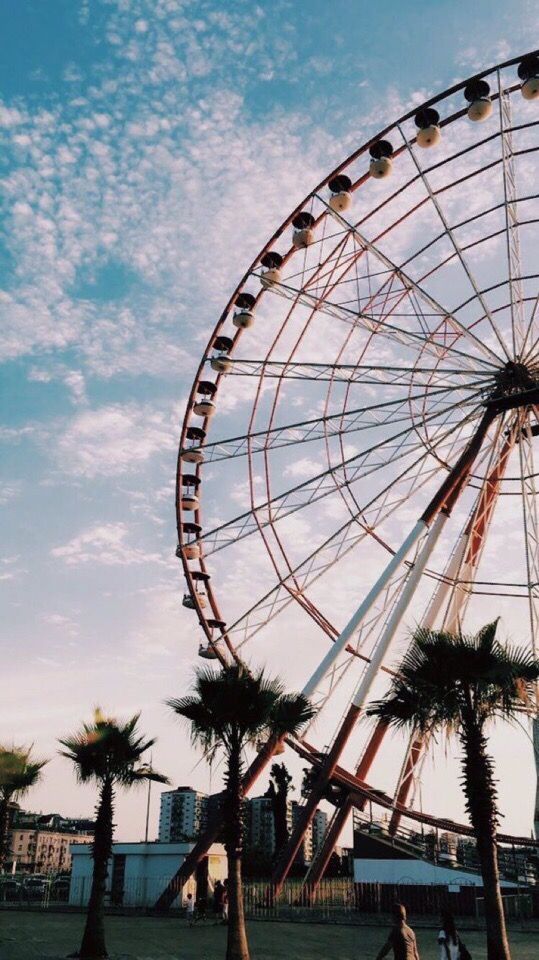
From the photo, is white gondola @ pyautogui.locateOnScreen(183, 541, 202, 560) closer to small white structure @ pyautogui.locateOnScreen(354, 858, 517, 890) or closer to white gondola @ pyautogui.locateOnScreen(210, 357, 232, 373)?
white gondola @ pyautogui.locateOnScreen(210, 357, 232, 373)

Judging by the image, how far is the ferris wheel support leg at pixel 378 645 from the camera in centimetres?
2067

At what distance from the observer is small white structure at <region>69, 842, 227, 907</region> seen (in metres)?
30.2

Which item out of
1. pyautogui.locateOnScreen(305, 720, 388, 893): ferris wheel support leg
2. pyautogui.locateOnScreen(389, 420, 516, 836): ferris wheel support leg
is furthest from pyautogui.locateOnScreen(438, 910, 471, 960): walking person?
pyautogui.locateOnScreen(389, 420, 516, 836): ferris wheel support leg

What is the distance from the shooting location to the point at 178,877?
2234 cm

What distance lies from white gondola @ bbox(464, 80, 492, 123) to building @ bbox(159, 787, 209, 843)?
172754 millimetres

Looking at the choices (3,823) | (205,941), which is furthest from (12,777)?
(205,941)

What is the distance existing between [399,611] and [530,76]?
45.4 ft

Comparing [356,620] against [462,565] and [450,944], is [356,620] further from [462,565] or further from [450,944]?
[450,944]

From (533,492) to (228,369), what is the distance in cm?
1065

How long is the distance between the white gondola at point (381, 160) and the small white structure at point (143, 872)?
2460 cm

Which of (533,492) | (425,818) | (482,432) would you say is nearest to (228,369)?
(482,432)

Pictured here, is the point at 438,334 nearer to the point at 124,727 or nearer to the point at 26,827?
the point at 124,727

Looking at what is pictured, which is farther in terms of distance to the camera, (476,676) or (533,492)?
(533,492)

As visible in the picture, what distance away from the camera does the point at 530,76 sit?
19328 millimetres
